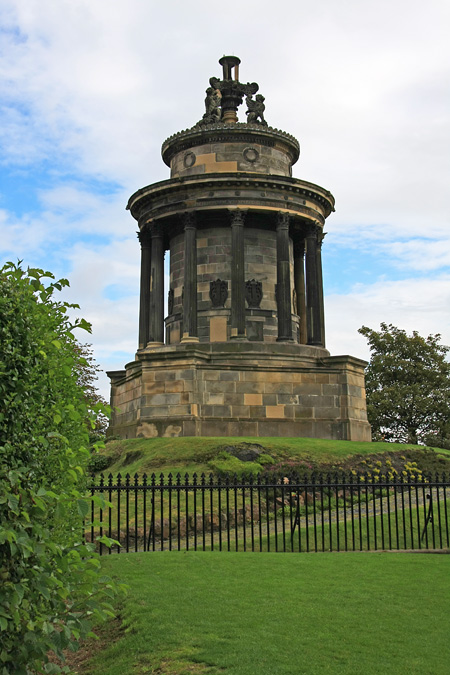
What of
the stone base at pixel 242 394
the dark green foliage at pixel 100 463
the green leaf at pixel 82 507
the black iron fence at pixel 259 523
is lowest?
the black iron fence at pixel 259 523

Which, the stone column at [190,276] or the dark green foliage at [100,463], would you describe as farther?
the stone column at [190,276]

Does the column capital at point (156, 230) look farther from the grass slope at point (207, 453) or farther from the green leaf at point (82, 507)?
the green leaf at point (82, 507)

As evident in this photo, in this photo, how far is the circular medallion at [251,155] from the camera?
32.5m

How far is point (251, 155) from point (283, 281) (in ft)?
20.6

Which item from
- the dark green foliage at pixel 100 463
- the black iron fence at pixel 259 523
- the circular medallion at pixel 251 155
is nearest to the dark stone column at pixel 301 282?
the circular medallion at pixel 251 155

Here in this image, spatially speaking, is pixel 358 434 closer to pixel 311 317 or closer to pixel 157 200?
pixel 311 317

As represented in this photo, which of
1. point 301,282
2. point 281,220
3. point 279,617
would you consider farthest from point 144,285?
point 279,617

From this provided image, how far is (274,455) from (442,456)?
6957 mm

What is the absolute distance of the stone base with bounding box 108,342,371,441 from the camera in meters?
26.6

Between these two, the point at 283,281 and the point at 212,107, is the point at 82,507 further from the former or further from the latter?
the point at 212,107

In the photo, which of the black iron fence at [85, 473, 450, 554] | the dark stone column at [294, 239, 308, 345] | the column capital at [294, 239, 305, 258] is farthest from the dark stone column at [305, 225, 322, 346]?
the black iron fence at [85, 473, 450, 554]

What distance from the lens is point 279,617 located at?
862 centimetres

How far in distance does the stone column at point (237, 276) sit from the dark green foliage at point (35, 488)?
22.9m

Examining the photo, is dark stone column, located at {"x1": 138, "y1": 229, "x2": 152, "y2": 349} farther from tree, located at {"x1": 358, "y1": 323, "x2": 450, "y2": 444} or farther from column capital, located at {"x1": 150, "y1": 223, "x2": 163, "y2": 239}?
tree, located at {"x1": 358, "y1": 323, "x2": 450, "y2": 444}
